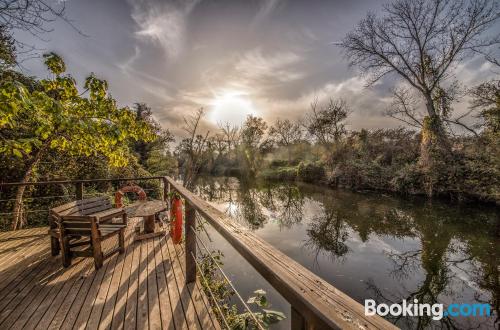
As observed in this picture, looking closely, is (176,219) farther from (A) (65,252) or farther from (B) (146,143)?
(B) (146,143)

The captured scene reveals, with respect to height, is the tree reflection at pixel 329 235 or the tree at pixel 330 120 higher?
the tree at pixel 330 120

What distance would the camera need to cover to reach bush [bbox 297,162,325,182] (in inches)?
791

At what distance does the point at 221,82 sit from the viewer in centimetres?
1116

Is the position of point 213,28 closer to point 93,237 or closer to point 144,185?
point 93,237

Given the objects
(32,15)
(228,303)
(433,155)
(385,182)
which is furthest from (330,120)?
(32,15)

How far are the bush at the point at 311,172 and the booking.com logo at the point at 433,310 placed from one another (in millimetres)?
16041

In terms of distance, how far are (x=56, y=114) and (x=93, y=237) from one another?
164 centimetres

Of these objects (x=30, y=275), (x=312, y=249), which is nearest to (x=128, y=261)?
(x=30, y=275)

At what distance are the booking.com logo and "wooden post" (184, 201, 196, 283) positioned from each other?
9.92 ft

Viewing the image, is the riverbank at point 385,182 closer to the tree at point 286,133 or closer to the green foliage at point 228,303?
the tree at point 286,133

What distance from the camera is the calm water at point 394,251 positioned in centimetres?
420

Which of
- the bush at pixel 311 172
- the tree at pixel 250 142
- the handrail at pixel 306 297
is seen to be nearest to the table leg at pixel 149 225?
the handrail at pixel 306 297

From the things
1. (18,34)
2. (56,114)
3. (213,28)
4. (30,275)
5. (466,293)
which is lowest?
(466,293)

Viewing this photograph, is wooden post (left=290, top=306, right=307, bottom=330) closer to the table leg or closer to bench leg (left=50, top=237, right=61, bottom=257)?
the table leg
